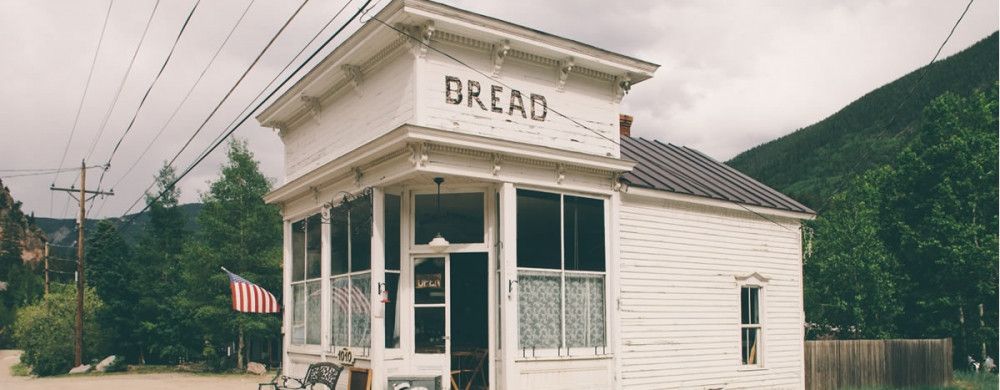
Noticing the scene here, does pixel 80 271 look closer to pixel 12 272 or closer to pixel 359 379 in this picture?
pixel 359 379

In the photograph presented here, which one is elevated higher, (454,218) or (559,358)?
(454,218)

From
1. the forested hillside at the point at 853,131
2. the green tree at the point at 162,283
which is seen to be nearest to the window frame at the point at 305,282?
the green tree at the point at 162,283

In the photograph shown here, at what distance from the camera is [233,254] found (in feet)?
113

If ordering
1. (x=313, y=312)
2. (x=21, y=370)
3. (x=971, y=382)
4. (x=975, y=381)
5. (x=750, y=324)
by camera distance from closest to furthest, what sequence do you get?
1. (x=313, y=312)
2. (x=750, y=324)
3. (x=971, y=382)
4. (x=975, y=381)
5. (x=21, y=370)

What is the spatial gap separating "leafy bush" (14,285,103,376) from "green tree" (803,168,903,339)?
31.2 m

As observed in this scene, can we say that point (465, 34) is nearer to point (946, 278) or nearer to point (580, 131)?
point (580, 131)

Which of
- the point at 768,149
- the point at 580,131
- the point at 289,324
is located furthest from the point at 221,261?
the point at 768,149

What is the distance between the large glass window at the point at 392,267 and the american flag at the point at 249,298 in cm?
304

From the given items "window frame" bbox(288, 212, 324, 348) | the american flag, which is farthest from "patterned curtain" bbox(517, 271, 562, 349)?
the american flag

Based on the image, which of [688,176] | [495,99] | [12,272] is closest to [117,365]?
[688,176]

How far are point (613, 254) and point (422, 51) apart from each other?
4.58 meters

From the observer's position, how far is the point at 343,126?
1510 centimetres

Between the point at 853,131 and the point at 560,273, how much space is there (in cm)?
12635

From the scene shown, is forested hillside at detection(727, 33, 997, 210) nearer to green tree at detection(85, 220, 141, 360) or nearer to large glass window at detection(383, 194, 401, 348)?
green tree at detection(85, 220, 141, 360)
